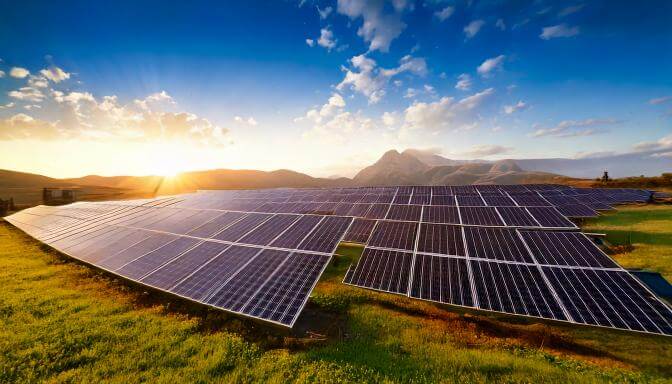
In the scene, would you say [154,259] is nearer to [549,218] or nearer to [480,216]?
[480,216]

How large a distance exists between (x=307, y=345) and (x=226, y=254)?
235 inches

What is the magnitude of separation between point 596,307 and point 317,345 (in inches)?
375

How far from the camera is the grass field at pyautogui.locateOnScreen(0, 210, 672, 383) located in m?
7.14

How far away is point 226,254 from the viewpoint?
1179 cm

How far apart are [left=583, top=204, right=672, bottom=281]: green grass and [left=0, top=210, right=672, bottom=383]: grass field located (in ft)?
34.1

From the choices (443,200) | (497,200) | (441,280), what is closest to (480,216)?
(443,200)

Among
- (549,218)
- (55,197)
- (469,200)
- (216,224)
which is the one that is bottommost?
(55,197)

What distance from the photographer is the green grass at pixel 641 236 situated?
16156mm

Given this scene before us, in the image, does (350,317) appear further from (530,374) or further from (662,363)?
(662,363)

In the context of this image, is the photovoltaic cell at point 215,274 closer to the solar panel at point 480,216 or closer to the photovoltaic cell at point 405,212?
the photovoltaic cell at point 405,212

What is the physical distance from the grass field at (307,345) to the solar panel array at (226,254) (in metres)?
1.49

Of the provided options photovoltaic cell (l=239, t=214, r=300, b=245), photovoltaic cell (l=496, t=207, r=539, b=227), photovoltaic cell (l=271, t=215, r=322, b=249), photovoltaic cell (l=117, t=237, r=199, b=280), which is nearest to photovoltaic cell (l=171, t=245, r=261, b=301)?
photovoltaic cell (l=239, t=214, r=300, b=245)

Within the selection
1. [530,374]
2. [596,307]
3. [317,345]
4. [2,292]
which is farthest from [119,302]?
[596,307]

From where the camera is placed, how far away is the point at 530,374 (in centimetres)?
722
